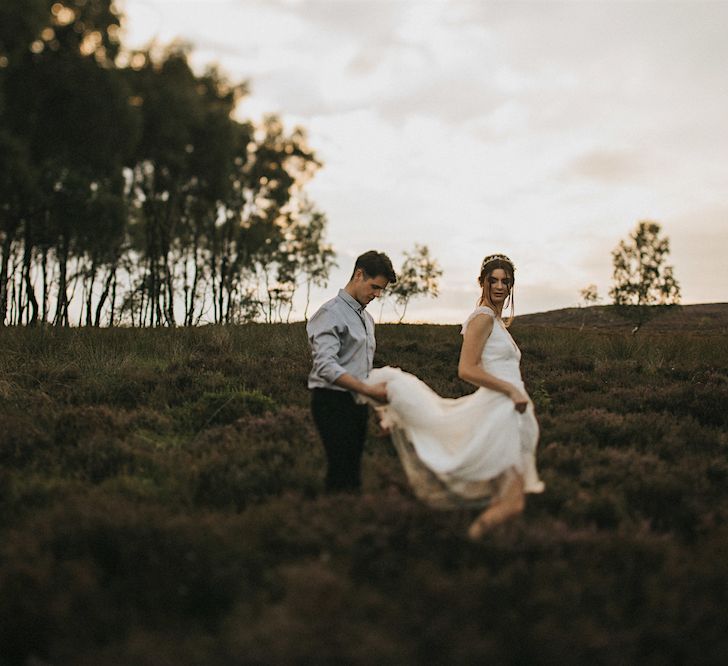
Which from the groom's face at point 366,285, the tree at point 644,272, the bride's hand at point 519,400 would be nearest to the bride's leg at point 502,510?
the bride's hand at point 519,400

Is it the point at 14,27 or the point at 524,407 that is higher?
the point at 14,27

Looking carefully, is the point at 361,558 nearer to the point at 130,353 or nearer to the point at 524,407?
the point at 524,407

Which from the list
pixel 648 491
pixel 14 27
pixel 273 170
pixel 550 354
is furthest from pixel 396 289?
pixel 648 491

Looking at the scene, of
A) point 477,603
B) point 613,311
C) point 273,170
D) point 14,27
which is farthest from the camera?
point 613,311

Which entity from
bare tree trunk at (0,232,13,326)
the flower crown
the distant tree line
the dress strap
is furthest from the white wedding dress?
bare tree trunk at (0,232,13,326)

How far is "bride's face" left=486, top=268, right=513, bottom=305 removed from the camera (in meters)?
5.04

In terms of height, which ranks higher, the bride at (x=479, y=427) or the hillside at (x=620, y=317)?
the hillside at (x=620, y=317)

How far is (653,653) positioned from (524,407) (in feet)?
6.03

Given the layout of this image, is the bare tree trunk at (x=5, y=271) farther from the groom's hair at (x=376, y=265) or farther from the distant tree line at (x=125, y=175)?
the groom's hair at (x=376, y=265)

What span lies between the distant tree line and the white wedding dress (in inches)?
451

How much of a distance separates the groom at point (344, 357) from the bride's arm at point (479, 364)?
687 mm

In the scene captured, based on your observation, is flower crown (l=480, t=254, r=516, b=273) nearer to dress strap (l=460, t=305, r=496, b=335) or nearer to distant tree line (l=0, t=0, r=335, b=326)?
dress strap (l=460, t=305, r=496, b=335)

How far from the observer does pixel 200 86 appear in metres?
35.6

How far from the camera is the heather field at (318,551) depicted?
10.3 ft
